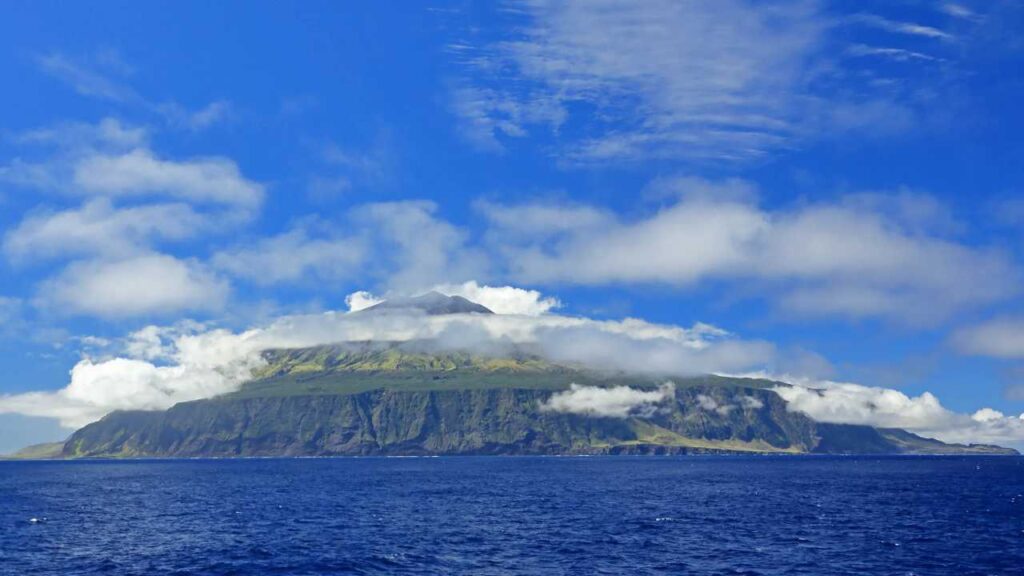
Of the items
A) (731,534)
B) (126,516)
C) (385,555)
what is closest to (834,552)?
(731,534)

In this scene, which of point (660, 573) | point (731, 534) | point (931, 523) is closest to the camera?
point (660, 573)

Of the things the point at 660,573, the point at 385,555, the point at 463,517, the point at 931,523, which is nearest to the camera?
the point at 660,573

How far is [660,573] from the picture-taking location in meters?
93.6

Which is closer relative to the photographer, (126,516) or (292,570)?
(292,570)

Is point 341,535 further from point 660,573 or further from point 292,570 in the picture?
point 660,573

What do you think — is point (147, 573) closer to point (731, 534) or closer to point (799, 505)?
point (731, 534)

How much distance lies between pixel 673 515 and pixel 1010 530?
177 ft

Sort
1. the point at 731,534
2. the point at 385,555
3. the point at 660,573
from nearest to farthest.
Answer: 1. the point at 660,573
2. the point at 385,555
3. the point at 731,534

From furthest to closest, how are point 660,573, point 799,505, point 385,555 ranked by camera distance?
point 799,505 → point 385,555 → point 660,573

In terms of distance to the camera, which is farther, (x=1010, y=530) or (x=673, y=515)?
(x=673, y=515)

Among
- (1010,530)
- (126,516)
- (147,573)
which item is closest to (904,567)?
(1010,530)

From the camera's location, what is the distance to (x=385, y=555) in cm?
10712

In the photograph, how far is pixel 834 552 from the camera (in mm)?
108625

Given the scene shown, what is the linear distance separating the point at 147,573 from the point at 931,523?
122344 millimetres
